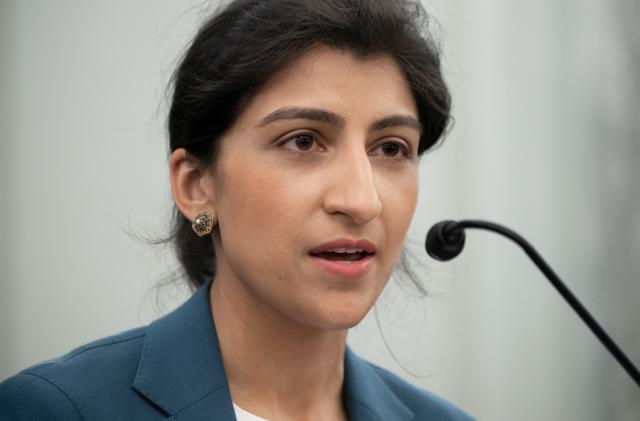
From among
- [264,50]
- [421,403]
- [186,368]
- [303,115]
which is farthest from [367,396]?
[264,50]

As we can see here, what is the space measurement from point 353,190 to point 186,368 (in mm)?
460

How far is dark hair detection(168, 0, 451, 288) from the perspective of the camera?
1.52 m

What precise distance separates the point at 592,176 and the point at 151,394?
223cm

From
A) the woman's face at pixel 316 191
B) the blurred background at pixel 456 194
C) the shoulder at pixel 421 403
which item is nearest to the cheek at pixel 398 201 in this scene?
the woman's face at pixel 316 191

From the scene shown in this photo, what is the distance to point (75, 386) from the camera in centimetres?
144

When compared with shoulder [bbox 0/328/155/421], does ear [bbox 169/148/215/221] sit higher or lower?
higher

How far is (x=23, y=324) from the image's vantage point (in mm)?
2426

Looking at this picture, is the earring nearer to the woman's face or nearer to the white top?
the woman's face

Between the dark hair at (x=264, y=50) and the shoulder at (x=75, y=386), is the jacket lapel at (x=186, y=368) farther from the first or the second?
the dark hair at (x=264, y=50)

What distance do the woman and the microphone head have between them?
14 cm

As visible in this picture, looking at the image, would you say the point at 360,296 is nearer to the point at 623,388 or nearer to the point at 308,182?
the point at 308,182

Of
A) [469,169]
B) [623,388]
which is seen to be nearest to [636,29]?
[469,169]

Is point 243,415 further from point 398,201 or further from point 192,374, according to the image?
point 398,201

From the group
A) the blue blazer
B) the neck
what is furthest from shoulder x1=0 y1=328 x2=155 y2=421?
the neck
